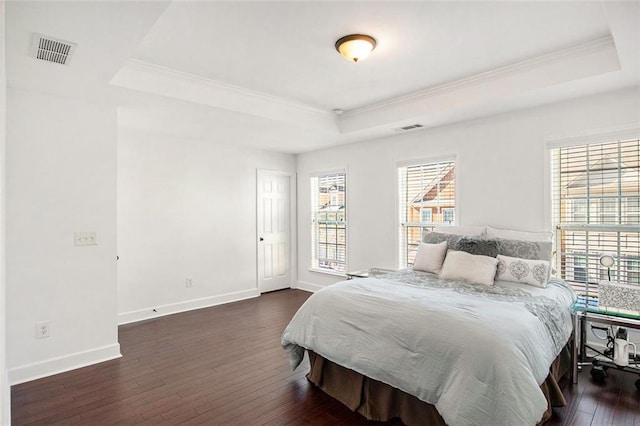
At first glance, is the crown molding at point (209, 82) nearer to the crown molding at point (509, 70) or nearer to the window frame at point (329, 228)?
the crown molding at point (509, 70)

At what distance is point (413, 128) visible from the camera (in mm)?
4406

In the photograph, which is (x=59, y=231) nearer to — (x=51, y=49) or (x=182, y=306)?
(x=51, y=49)

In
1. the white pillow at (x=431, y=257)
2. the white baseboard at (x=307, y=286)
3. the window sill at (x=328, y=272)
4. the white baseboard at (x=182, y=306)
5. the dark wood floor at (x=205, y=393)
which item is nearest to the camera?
the dark wood floor at (x=205, y=393)

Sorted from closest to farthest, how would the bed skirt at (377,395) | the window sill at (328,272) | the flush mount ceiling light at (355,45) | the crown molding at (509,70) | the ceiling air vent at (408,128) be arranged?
1. the bed skirt at (377,395)
2. the flush mount ceiling light at (355,45)
3. the crown molding at (509,70)
4. the ceiling air vent at (408,128)
5. the window sill at (328,272)

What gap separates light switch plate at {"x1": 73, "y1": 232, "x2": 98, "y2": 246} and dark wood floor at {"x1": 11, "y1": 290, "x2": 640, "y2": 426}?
3.55 feet

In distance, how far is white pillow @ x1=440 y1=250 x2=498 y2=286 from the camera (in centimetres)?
307

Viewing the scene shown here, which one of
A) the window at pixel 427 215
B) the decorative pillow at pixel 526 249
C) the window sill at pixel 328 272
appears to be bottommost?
the window sill at pixel 328 272

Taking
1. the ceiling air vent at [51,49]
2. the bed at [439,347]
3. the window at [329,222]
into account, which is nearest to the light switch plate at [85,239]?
the ceiling air vent at [51,49]

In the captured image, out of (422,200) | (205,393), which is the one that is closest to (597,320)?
(422,200)

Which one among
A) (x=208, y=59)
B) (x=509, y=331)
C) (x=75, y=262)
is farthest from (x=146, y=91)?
(x=509, y=331)

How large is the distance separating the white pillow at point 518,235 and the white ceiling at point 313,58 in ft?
4.12

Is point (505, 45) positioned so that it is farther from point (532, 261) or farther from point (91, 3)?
point (91, 3)

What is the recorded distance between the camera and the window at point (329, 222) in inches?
222

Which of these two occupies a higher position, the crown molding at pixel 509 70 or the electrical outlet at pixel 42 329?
the crown molding at pixel 509 70
